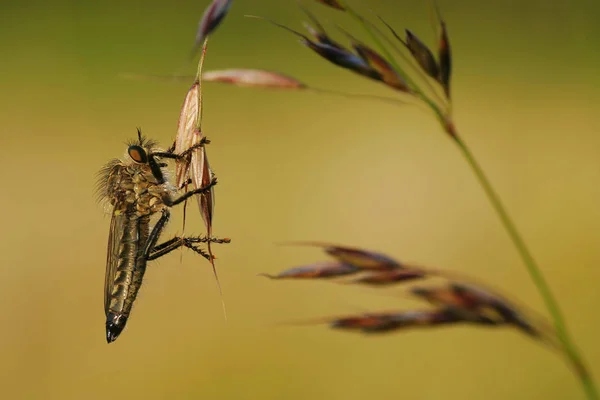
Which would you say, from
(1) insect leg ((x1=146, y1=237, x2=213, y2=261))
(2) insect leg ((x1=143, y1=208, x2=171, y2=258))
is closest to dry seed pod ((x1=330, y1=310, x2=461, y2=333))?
(1) insect leg ((x1=146, y1=237, x2=213, y2=261))

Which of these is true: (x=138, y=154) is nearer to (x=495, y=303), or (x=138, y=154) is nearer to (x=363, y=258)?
(x=363, y=258)

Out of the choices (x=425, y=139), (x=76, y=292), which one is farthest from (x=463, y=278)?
(x=425, y=139)

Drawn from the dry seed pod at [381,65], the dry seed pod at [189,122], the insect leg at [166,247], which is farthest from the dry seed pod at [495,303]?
the insect leg at [166,247]

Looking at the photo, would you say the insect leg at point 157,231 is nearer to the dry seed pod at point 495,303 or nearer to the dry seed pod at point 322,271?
the dry seed pod at point 322,271

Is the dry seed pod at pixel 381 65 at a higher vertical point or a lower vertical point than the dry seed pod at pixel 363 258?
higher

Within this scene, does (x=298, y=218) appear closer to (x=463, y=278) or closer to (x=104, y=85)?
(x=104, y=85)

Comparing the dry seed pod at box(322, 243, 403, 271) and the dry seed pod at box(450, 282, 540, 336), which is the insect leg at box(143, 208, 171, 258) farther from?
the dry seed pod at box(450, 282, 540, 336)

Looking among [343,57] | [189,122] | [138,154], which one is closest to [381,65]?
[343,57]
